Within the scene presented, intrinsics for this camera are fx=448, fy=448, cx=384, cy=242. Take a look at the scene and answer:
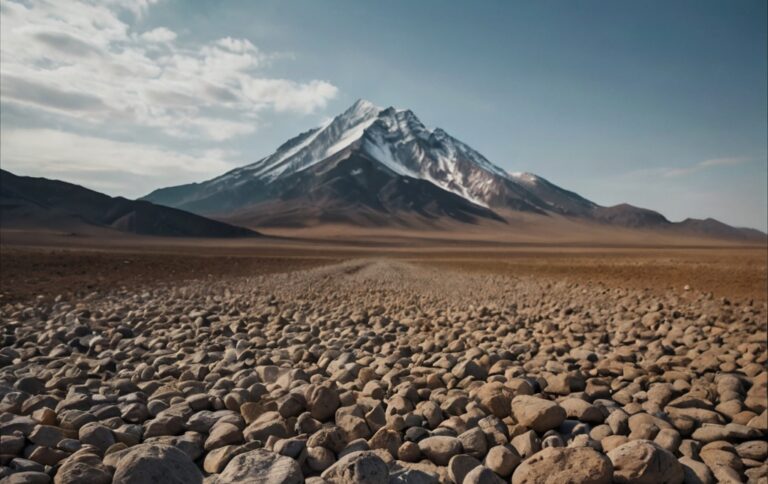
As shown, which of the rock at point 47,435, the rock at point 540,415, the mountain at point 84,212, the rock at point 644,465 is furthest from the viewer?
the mountain at point 84,212

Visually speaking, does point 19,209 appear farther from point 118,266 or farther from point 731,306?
point 731,306

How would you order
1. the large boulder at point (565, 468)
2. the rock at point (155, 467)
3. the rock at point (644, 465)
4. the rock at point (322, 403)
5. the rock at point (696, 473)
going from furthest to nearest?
1. the rock at point (322, 403)
2. the rock at point (696, 473)
3. the rock at point (644, 465)
4. the large boulder at point (565, 468)
5. the rock at point (155, 467)

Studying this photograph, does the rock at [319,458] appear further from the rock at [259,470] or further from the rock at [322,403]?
the rock at [322,403]

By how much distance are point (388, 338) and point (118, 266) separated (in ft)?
55.7

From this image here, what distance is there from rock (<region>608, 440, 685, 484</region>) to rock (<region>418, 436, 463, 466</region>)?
1025 mm

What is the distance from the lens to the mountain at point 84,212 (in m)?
78.8

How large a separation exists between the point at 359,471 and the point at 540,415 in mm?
1666

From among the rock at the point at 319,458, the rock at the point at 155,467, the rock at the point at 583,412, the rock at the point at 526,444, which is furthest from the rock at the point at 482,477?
the rock at the point at 155,467

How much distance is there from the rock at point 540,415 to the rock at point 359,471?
145 centimetres

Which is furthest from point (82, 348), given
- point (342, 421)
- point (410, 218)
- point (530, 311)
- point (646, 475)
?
point (410, 218)

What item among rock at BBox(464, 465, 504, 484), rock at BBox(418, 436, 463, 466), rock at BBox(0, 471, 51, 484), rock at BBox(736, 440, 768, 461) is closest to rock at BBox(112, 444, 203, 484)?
rock at BBox(0, 471, 51, 484)

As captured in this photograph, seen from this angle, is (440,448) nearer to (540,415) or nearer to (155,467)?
(540,415)

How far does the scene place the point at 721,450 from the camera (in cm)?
340

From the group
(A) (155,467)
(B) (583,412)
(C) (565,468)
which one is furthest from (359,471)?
(B) (583,412)
